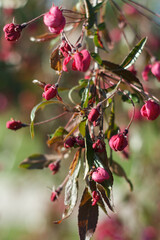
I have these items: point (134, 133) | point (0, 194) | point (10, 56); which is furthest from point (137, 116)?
point (0, 194)

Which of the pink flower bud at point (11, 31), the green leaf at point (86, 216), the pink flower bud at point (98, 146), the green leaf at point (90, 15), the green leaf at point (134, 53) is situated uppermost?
the green leaf at point (90, 15)

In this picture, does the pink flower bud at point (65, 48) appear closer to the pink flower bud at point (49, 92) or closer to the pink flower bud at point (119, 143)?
the pink flower bud at point (49, 92)

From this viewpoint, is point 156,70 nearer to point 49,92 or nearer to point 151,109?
point 151,109

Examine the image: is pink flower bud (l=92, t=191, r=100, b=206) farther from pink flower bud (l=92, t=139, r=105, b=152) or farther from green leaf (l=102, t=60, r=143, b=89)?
green leaf (l=102, t=60, r=143, b=89)

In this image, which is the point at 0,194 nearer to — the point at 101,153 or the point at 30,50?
the point at 30,50

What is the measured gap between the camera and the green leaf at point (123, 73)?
3.52 feet

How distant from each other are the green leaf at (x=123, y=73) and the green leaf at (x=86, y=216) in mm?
361

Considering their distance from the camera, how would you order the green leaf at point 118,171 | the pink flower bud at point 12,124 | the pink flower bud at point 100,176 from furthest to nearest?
the green leaf at point 118,171 → the pink flower bud at point 12,124 → the pink flower bud at point 100,176

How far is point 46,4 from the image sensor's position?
267 cm

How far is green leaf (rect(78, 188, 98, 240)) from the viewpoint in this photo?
981 millimetres

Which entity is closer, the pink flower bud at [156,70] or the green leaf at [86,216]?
the green leaf at [86,216]

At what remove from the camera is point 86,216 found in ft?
3.25

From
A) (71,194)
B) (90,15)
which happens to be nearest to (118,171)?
(71,194)

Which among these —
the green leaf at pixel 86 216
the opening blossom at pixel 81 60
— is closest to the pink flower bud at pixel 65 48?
the opening blossom at pixel 81 60
